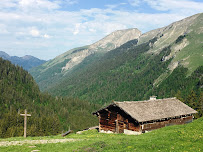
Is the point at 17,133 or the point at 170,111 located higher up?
the point at 170,111

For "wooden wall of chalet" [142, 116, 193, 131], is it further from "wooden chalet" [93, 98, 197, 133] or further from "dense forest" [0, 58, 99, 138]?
"dense forest" [0, 58, 99, 138]

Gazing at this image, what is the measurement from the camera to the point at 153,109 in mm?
47312

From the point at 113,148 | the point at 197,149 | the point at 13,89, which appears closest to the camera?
the point at 197,149

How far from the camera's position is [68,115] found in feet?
593

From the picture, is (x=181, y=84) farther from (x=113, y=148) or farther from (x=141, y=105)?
(x=113, y=148)

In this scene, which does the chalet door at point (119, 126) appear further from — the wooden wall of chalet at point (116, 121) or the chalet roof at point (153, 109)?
the chalet roof at point (153, 109)

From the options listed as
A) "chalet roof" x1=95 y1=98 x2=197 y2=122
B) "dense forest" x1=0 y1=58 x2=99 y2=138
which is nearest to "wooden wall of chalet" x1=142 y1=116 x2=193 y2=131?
"chalet roof" x1=95 y1=98 x2=197 y2=122

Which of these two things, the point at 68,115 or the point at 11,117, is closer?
the point at 11,117

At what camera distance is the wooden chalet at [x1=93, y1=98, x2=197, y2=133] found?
144ft

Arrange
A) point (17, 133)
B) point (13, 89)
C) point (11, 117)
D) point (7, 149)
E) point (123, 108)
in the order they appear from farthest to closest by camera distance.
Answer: point (13, 89) → point (11, 117) → point (17, 133) → point (123, 108) → point (7, 149)

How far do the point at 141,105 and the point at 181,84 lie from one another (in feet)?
513

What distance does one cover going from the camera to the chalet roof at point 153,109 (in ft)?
144

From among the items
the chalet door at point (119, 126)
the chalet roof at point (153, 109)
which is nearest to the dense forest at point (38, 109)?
the chalet door at point (119, 126)

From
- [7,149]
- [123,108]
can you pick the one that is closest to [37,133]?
[123,108]
